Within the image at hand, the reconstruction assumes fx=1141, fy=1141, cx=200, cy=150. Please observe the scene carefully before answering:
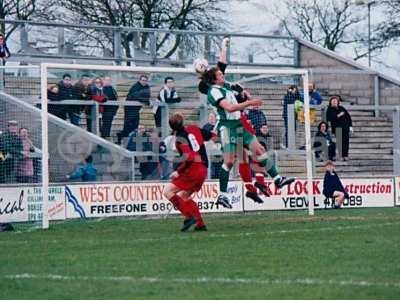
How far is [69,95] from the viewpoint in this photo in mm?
22562

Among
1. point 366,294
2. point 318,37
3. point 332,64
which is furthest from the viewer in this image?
point 318,37

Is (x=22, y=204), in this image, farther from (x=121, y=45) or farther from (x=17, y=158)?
(x=121, y=45)

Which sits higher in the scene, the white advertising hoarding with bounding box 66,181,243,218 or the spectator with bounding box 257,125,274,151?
the spectator with bounding box 257,125,274,151

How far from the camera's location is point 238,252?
13.4 m

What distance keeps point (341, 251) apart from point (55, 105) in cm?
1069

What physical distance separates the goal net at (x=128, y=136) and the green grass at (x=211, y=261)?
9.76ft

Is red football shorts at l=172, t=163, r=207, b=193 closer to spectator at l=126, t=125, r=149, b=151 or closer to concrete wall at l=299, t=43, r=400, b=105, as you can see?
spectator at l=126, t=125, r=149, b=151

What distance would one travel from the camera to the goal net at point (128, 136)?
69.9 feet

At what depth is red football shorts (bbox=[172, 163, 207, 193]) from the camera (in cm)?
1711

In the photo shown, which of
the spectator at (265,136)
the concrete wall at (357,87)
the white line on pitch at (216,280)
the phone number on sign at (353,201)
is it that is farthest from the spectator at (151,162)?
the concrete wall at (357,87)

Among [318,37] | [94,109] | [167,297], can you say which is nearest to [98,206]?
[94,109]

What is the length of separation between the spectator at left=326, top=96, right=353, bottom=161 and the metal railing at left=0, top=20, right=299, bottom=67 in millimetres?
6937

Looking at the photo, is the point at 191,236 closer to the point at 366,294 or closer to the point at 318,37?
the point at 366,294

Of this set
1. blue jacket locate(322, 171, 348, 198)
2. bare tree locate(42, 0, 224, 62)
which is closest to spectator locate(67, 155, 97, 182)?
blue jacket locate(322, 171, 348, 198)
